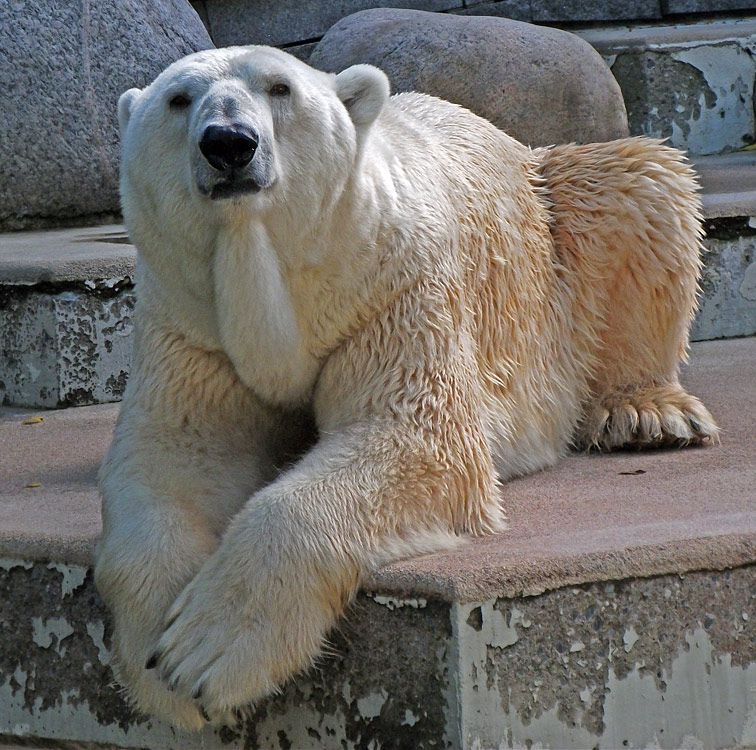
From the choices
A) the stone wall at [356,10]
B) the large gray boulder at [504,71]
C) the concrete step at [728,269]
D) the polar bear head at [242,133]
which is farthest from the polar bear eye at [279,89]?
the stone wall at [356,10]

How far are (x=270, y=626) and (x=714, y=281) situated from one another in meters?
2.66

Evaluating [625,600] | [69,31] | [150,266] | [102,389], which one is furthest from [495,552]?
[69,31]

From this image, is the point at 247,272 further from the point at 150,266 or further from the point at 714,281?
the point at 714,281

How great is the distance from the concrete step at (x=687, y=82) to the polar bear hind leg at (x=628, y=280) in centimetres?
315

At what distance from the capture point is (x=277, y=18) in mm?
7074

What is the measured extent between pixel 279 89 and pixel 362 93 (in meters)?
0.19

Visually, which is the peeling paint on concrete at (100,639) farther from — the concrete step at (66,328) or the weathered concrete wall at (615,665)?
the concrete step at (66,328)

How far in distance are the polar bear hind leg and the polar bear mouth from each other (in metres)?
1.08

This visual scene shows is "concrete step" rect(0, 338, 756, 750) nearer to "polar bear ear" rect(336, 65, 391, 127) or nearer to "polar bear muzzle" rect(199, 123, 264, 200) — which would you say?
"polar bear muzzle" rect(199, 123, 264, 200)

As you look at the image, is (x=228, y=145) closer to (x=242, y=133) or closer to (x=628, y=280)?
(x=242, y=133)

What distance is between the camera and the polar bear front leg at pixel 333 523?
1984mm

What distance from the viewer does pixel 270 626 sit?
1.99 meters

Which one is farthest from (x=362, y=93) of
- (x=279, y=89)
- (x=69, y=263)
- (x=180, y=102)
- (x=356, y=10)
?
(x=356, y=10)

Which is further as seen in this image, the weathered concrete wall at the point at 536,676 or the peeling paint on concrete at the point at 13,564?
the peeling paint on concrete at the point at 13,564
